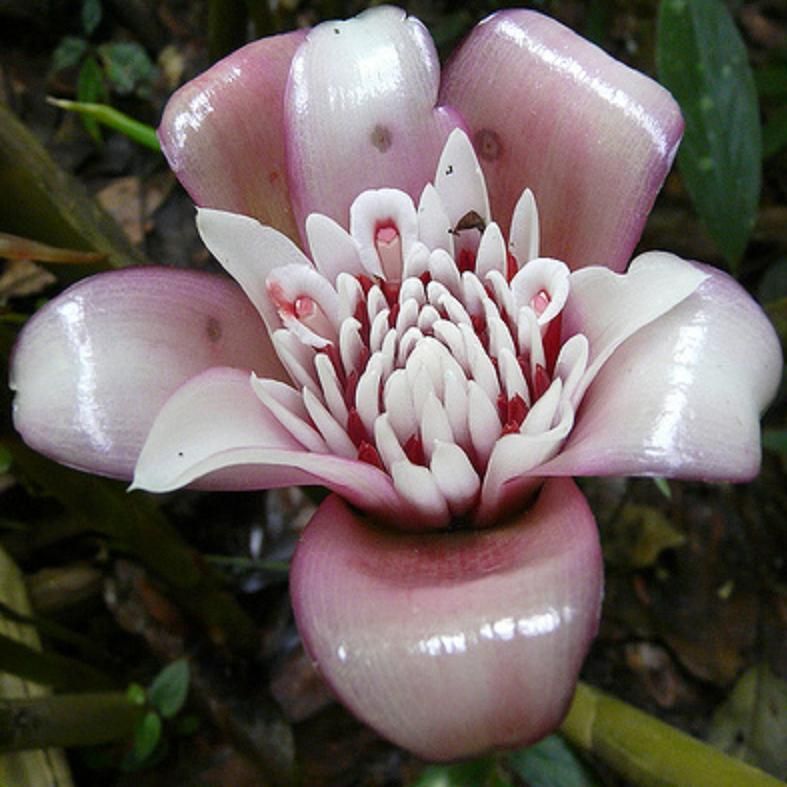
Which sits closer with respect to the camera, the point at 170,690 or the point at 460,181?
the point at 460,181

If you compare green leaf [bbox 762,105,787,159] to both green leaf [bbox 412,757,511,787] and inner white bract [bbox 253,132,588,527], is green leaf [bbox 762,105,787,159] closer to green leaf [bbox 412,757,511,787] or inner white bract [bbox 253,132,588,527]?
inner white bract [bbox 253,132,588,527]

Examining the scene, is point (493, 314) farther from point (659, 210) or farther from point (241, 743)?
point (659, 210)

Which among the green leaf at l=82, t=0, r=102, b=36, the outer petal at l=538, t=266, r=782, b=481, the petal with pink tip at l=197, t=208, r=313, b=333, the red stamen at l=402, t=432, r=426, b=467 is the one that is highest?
the petal with pink tip at l=197, t=208, r=313, b=333

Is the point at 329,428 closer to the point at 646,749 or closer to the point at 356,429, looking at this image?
the point at 356,429

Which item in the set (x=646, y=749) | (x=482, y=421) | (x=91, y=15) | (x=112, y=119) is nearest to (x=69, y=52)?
(x=91, y=15)

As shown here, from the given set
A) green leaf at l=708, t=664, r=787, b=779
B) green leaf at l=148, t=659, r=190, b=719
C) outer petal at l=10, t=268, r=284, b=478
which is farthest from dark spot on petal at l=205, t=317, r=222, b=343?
green leaf at l=708, t=664, r=787, b=779

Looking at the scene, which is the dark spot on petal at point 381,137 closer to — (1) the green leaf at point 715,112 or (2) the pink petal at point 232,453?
(2) the pink petal at point 232,453

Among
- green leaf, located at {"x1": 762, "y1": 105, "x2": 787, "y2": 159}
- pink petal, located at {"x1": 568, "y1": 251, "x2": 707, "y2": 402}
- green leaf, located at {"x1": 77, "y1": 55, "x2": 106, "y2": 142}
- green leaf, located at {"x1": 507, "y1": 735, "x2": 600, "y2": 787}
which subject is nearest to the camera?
pink petal, located at {"x1": 568, "y1": 251, "x2": 707, "y2": 402}

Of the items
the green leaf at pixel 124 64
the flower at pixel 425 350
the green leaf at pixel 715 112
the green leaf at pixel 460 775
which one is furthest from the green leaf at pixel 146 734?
the green leaf at pixel 124 64
